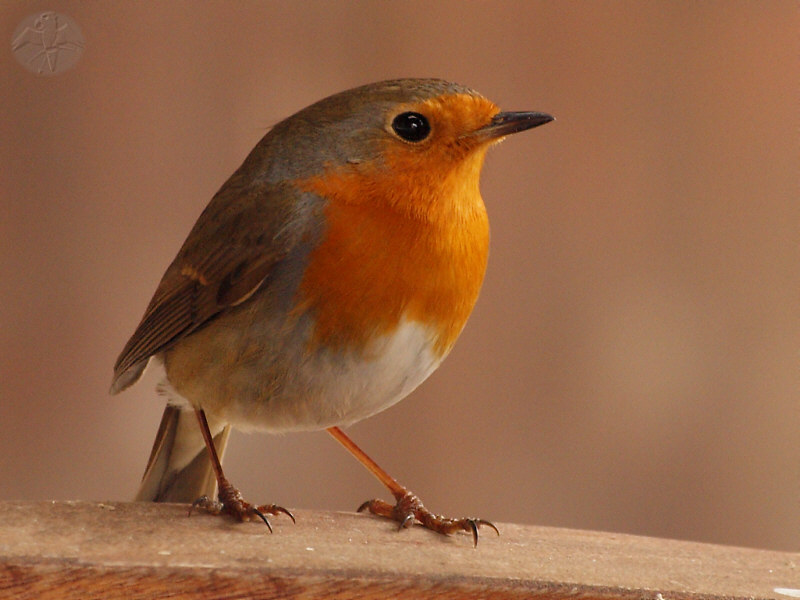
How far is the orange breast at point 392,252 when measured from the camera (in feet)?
5.35

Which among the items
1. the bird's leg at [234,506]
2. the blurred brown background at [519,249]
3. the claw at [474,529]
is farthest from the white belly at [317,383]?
the blurred brown background at [519,249]

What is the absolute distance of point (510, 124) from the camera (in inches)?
66.0

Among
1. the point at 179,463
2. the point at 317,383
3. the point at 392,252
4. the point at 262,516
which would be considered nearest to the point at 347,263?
the point at 392,252

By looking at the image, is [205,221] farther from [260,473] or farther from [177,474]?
[260,473]

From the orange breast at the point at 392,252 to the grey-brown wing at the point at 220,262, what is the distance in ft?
0.21

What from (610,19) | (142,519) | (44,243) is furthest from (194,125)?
(142,519)

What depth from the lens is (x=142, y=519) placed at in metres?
1.63

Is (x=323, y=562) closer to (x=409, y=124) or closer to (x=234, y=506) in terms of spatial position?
(x=234, y=506)

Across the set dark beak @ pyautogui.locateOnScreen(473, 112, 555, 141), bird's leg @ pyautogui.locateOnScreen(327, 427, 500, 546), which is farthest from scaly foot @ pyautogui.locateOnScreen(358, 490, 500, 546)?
dark beak @ pyautogui.locateOnScreen(473, 112, 555, 141)

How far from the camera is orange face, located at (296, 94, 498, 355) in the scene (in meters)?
1.63

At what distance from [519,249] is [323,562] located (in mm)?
1603

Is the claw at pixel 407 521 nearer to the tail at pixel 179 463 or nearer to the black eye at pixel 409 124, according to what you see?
the tail at pixel 179 463

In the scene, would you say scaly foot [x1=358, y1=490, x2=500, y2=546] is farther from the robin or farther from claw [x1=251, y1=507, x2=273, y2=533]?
claw [x1=251, y1=507, x2=273, y2=533]

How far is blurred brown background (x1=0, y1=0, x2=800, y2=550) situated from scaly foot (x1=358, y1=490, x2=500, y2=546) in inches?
36.3
